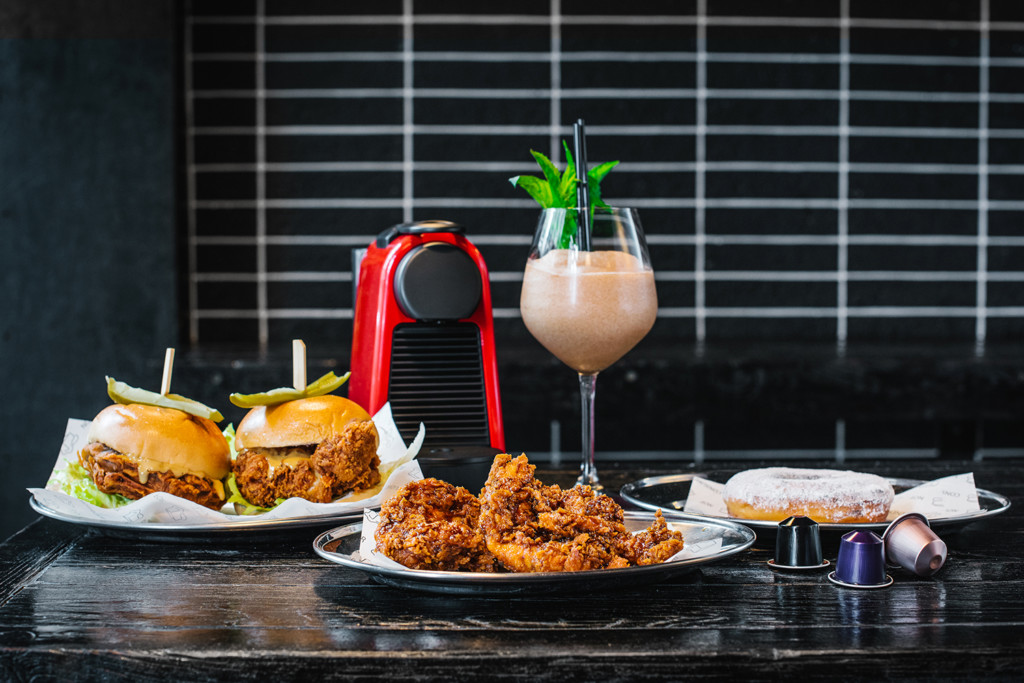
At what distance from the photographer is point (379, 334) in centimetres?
123

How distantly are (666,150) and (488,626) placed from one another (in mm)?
2625

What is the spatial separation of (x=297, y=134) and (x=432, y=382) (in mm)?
2052

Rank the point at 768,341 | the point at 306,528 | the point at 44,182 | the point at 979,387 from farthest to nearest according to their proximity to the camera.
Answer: the point at 768,341 < the point at 44,182 < the point at 979,387 < the point at 306,528

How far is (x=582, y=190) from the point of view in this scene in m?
1.06

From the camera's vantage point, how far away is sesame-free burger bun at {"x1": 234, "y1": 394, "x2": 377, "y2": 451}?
98 centimetres

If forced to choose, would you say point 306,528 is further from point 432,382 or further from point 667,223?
point 667,223

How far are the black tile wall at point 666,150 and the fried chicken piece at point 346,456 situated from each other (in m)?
2.09

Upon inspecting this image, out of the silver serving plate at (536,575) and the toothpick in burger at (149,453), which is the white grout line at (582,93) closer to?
the toothpick in burger at (149,453)

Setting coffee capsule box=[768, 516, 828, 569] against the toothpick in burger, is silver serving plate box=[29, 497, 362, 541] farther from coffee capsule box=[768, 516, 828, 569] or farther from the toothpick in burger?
coffee capsule box=[768, 516, 828, 569]

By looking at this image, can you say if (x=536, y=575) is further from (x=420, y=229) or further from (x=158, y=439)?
(x=420, y=229)

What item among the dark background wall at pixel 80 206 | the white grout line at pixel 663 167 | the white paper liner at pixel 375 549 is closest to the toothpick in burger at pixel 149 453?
the white paper liner at pixel 375 549

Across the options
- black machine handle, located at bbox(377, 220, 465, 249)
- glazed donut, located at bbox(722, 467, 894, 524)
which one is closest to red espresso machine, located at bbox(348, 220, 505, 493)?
black machine handle, located at bbox(377, 220, 465, 249)

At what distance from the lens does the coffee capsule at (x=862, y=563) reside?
740 millimetres

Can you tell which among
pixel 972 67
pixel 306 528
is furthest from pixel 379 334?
pixel 972 67
